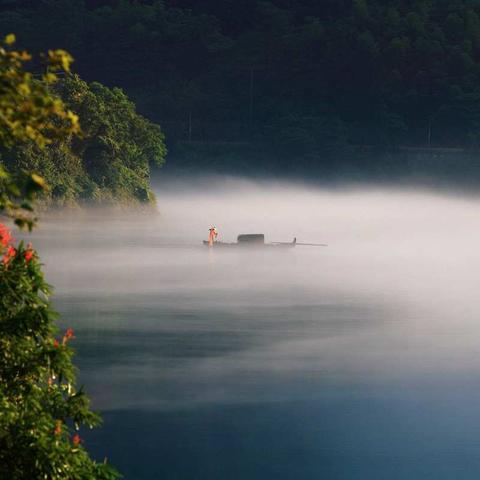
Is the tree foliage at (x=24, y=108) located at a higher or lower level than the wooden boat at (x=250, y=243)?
higher

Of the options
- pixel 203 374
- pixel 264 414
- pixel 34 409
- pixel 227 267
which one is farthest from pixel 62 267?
pixel 34 409

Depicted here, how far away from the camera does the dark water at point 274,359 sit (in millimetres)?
39688

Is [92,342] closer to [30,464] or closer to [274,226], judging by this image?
[30,464]

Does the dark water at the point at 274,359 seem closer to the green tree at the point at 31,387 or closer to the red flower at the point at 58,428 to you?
the green tree at the point at 31,387

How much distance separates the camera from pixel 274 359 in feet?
188

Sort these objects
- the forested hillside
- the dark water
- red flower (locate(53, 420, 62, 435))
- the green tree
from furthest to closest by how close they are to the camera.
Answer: the forested hillside < the dark water < the green tree < red flower (locate(53, 420, 62, 435))

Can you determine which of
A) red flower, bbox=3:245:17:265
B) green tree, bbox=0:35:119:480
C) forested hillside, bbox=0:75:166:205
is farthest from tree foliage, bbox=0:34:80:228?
forested hillside, bbox=0:75:166:205

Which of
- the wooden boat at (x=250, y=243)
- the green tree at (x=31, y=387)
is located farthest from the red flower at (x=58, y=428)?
the wooden boat at (x=250, y=243)

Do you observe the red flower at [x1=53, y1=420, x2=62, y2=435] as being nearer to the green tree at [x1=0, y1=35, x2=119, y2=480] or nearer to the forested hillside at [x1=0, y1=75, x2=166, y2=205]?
the green tree at [x1=0, y1=35, x2=119, y2=480]

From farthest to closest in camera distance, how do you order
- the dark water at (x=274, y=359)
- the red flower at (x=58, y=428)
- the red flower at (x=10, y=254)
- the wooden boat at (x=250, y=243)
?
1. the wooden boat at (x=250, y=243)
2. the dark water at (x=274, y=359)
3. the red flower at (x=10, y=254)
4. the red flower at (x=58, y=428)

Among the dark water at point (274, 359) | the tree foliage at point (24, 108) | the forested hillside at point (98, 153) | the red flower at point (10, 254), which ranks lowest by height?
the dark water at point (274, 359)

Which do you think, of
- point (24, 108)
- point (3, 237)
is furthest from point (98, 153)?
point (24, 108)

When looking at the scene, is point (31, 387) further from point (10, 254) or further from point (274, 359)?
point (274, 359)

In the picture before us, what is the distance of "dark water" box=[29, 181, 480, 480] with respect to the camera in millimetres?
39688
